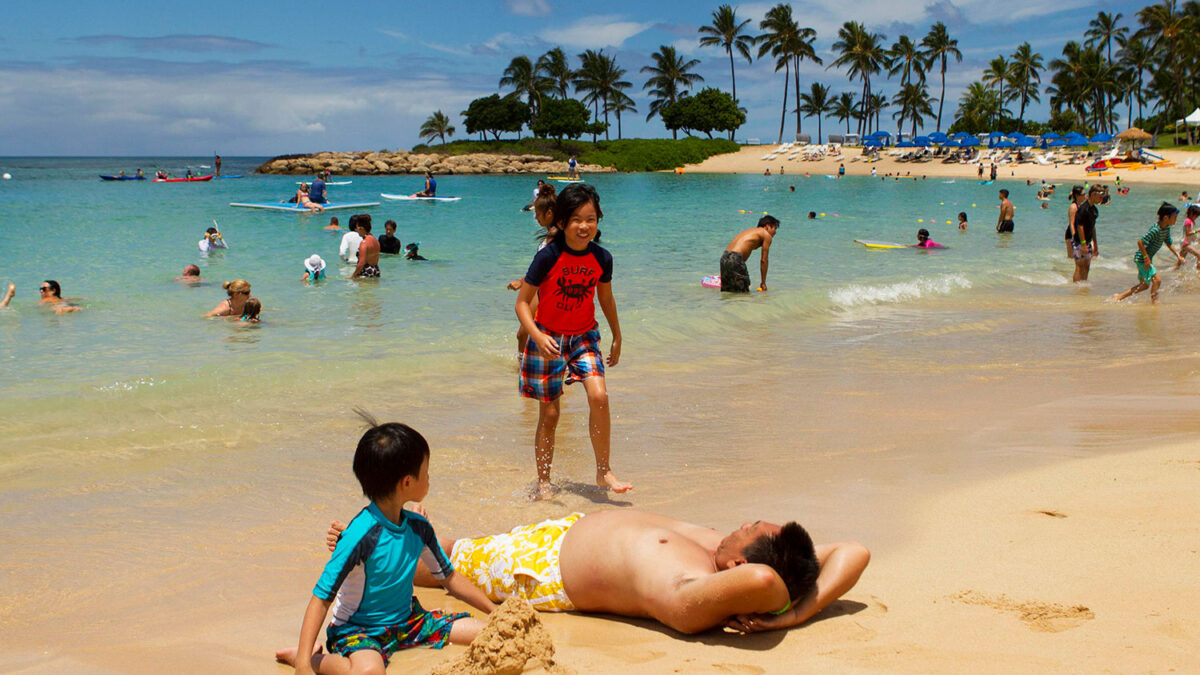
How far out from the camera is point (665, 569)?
10.2ft

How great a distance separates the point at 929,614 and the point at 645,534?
106cm

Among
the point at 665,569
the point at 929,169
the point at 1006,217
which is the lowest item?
the point at 665,569

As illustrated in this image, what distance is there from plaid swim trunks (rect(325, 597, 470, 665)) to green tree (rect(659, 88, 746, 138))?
90163 millimetres

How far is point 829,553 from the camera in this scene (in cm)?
327

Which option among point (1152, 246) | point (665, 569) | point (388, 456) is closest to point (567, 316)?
point (665, 569)

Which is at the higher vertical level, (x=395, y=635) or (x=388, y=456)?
(x=388, y=456)

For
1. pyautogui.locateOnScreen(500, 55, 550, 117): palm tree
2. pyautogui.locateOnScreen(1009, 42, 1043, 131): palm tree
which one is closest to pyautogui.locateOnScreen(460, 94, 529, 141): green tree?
pyautogui.locateOnScreen(500, 55, 550, 117): palm tree

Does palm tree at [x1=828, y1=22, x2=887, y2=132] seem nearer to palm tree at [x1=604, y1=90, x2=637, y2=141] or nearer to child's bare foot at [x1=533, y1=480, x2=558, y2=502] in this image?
palm tree at [x1=604, y1=90, x2=637, y2=141]

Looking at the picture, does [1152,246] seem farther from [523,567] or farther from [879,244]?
Answer: [523,567]

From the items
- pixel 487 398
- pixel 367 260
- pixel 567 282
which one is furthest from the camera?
pixel 367 260

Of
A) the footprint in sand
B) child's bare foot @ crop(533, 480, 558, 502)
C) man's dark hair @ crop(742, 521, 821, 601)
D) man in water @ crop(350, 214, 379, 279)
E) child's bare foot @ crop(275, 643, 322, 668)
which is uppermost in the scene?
man in water @ crop(350, 214, 379, 279)

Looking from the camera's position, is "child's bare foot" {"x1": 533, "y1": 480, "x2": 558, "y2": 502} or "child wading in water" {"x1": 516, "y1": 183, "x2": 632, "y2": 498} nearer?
"child wading in water" {"x1": 516, "y1": 183, "x2": 632, "y2": 498}

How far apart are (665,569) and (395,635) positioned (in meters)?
0.98

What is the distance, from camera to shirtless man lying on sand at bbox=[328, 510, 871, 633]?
2973 mm
